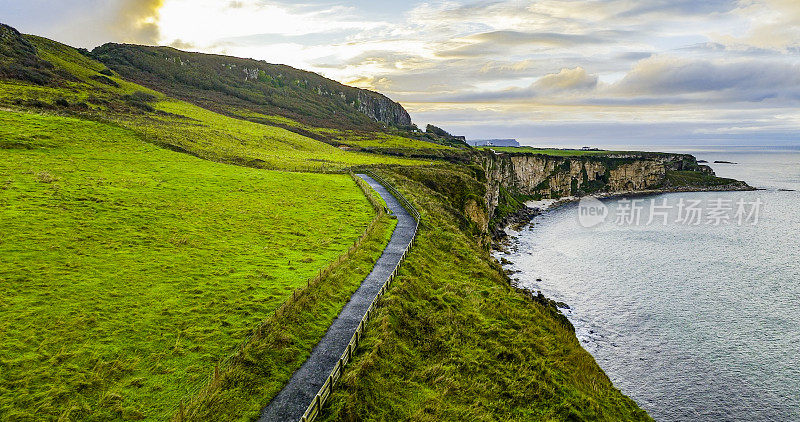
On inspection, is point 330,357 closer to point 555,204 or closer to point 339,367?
point 339,367

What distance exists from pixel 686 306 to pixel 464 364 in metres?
43.6

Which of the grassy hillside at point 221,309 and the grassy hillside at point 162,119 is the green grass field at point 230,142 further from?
the grassy hillside at point 221,309

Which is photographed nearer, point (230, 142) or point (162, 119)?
point (230, 142)

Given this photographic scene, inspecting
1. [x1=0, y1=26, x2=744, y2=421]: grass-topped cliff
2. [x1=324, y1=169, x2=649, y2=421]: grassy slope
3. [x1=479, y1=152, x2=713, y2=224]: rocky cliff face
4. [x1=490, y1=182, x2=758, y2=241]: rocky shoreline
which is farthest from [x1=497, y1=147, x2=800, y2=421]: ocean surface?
[x1=479, y1=152, x2=713, y2=224]: rocky cliff face

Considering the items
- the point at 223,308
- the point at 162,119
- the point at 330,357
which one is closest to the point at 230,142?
the point at 162,119

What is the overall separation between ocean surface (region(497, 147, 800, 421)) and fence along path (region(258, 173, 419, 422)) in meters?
23.7

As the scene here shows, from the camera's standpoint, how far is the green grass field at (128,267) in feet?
43.6

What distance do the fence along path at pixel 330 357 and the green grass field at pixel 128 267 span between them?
338cm

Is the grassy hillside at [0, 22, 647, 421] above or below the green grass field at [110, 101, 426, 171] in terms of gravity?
below

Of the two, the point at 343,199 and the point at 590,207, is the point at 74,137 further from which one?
the point at 590,207

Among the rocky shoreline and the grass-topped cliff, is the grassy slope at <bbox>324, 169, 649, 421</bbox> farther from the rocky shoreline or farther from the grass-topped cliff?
the rocky shoreline

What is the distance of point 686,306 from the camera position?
47.2m

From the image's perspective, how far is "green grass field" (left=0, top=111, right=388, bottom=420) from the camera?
13.3 m

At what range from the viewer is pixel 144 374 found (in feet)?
45.6
